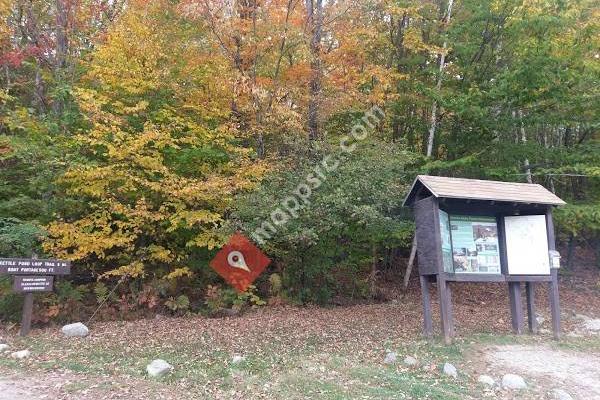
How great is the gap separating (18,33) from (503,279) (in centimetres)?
1397

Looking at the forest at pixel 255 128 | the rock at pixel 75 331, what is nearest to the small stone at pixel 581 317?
the forest at pixel 255 128

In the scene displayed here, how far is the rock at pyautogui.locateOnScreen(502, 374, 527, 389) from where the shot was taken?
6.51 metres

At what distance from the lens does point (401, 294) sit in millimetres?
14406

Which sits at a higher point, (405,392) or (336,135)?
(336,135)

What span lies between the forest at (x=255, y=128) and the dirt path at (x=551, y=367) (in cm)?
347

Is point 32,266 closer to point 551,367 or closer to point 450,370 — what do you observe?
point 450,370

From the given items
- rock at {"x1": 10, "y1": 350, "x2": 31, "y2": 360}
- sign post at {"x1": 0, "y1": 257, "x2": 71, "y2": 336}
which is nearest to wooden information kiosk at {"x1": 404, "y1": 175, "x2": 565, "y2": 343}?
rock at {"x1": 10, "y1": 350, "x2": 31, "y2": 360}

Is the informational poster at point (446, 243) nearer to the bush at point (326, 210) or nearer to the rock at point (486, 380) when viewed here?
the bush at point (326, 210)

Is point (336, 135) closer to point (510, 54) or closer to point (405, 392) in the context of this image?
point (510, 54)

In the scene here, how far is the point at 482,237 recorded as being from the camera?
9.25 metres

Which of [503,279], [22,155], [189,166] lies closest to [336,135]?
[189,166]

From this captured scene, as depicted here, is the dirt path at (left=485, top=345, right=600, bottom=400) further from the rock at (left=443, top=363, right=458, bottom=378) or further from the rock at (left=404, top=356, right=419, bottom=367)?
the rock at (left=404, top=356, right=419, bottom=367)

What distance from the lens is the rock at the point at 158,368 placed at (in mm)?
6582

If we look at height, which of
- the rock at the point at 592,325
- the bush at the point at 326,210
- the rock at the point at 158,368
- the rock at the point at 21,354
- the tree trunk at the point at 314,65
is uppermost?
the tree trunk at the point at 314,65
